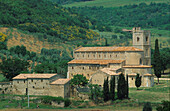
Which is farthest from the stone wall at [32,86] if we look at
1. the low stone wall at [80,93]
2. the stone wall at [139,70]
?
the stone wall at [139,70]

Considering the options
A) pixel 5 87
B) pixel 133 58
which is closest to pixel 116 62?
pixel 133 58

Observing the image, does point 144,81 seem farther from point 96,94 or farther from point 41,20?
point 41,20

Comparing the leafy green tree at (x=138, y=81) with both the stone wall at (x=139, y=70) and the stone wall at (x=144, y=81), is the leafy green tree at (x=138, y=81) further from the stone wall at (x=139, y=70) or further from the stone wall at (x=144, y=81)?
the stone wall at (x=139, y=70)

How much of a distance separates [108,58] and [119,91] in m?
16.9

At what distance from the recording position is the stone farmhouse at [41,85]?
72625 mm

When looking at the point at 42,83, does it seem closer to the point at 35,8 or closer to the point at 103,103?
the point at 103,103

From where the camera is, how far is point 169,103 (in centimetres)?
5734

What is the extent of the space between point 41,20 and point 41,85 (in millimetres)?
81791

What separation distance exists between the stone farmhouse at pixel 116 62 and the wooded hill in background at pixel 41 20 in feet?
167

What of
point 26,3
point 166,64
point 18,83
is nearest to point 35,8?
point 26,3

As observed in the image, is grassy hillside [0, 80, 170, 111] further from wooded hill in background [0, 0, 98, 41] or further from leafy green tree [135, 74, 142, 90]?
wooded hill in background [0, 0, 98, 41]

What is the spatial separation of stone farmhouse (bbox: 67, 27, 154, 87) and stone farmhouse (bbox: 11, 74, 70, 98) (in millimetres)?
8412

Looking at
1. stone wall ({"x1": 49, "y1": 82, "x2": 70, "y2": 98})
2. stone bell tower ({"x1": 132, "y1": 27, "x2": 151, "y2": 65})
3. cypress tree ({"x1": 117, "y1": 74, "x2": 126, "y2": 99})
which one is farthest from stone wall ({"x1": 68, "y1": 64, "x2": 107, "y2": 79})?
cypress tree ({"x1": 117, "y1": 74, "x2": 126, "y2": 99})

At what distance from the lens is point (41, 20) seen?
154m
